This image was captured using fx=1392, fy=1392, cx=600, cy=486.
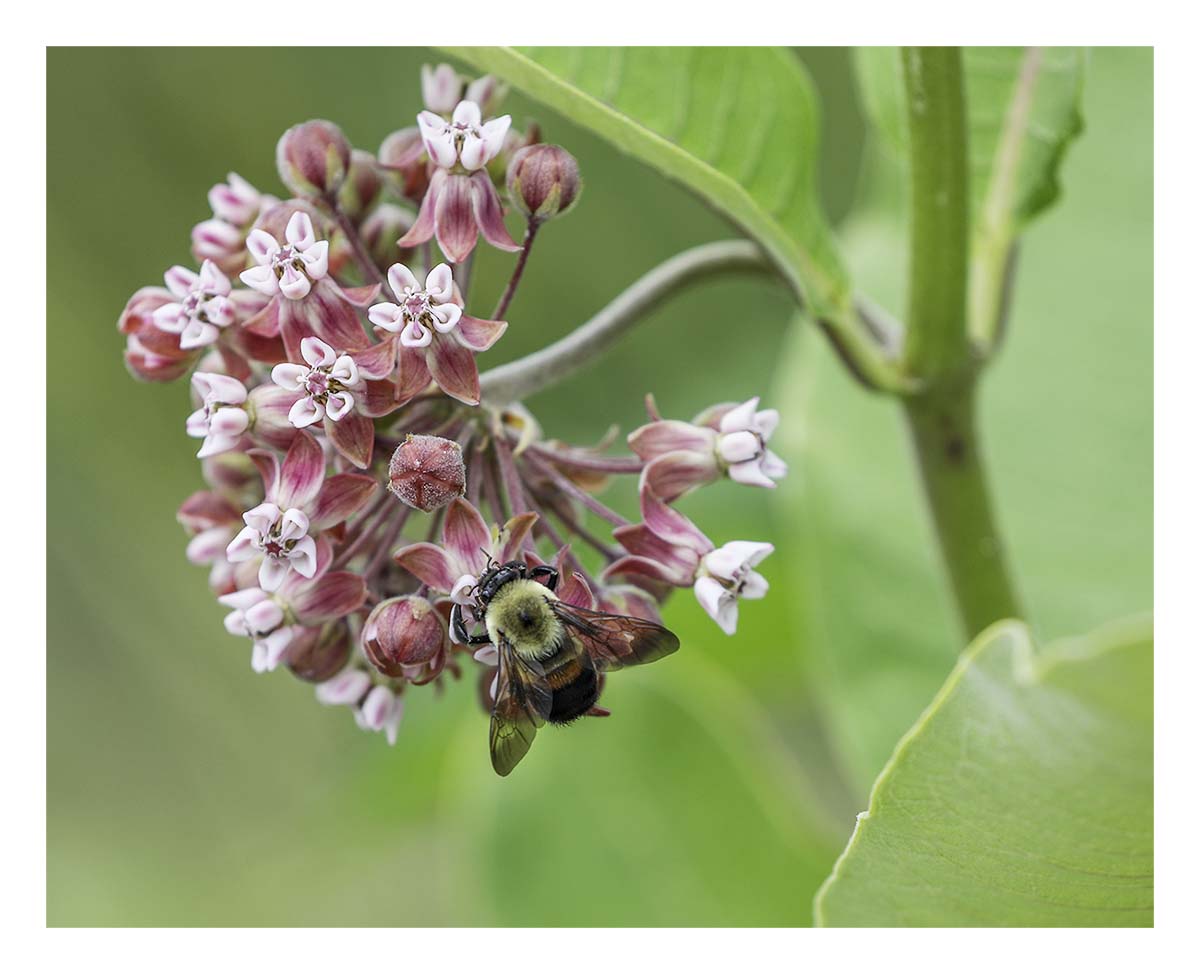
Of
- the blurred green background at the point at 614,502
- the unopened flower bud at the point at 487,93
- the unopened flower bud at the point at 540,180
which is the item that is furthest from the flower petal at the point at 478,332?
the blurred green background at the point at 614,502

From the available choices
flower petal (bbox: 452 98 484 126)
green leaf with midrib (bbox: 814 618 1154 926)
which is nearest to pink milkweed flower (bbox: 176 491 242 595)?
flower petal (bbox: 452 98 484 126)

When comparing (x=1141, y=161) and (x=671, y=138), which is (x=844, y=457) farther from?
(x=671, y=138)

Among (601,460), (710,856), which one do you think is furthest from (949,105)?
(710,856)

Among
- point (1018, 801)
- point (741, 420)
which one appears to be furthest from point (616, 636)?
point (1018, 801)

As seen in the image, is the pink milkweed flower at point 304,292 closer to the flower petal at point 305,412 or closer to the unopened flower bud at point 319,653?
the flower petal at point 305,412

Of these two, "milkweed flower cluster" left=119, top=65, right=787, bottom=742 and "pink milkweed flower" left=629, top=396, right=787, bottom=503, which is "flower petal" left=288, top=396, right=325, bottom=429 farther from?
"pink milkweed flower" left=629, top=396, right=787, bottom=503

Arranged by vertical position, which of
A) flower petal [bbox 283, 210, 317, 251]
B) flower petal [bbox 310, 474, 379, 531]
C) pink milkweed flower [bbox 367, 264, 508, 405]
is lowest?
flower petal [bbox 310, 474, 379, 531]

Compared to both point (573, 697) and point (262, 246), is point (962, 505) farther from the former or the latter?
point (262, 246)
